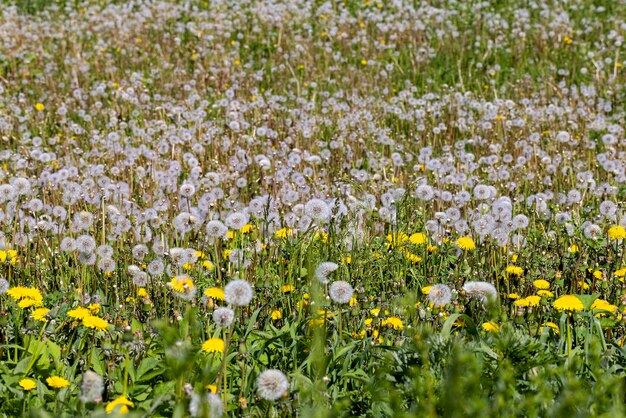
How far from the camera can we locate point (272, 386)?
212 centimetres

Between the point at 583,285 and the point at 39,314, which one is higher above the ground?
the point at 39,314

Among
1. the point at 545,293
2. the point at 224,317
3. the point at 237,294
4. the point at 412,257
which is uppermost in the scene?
the point at 237,294

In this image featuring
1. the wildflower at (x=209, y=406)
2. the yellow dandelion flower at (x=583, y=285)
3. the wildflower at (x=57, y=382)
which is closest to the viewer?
the wildflower at (x=209, y=406)

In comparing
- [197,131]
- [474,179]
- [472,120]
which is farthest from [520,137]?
[197,131]

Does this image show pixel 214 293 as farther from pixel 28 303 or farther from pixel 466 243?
pixel 466 243

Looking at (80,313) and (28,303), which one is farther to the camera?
(28,303)

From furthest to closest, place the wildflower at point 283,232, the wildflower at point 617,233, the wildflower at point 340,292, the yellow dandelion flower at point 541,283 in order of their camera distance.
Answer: the wildflower at point 283,232 → the wildflower at point 617,233 → the yellow dandelion flower at point 541,283 → the wildflower at point 340,292

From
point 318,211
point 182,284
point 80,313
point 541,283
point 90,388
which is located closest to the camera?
point 90,388

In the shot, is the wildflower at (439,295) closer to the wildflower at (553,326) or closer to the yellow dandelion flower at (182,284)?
the wildflower at (553,326)

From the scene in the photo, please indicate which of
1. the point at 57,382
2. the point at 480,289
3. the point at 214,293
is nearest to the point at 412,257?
the point at 480,289

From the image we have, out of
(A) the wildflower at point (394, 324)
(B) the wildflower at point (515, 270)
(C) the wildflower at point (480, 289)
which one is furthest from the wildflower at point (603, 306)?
(A) the wildflower at point (394, 324)

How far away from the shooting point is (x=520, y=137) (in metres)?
6.34

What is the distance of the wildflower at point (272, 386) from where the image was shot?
2117mm

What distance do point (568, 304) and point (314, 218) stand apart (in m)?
1.21
